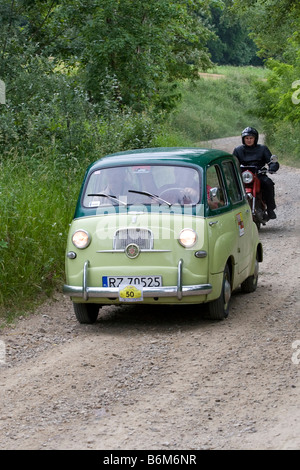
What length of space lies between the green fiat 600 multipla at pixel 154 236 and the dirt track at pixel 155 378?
1.36 feet

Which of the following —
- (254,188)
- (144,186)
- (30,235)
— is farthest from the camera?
(254,188)

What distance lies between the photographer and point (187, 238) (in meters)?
8.60

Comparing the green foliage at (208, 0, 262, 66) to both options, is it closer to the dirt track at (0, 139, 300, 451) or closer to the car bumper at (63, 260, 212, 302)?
the dirt track at (0, 139, 300, 451)

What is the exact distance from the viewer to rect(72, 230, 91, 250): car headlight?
8773 millimetres

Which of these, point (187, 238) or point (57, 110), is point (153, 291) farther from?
point (57, 110)

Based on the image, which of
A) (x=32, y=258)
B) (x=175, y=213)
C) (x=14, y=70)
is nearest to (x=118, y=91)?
(x=14, y=70)

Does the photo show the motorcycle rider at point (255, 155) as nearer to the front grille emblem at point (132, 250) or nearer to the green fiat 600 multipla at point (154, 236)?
the green fiat 600 multipla at point (154, 236)

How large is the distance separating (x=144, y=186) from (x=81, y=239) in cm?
93

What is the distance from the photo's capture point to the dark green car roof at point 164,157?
9312 millimetres

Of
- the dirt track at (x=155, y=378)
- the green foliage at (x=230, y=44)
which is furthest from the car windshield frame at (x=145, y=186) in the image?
the green foliage at (x=230, y=44)

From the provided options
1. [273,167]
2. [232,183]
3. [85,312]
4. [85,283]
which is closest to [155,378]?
[85,283]

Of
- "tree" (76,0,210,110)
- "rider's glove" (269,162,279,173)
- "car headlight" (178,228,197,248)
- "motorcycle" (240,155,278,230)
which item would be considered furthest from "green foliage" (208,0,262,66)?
"car headlight" (178,228,197,248)

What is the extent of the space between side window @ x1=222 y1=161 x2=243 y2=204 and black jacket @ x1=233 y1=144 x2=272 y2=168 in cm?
526
